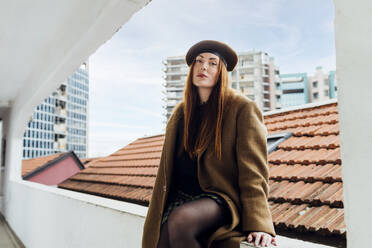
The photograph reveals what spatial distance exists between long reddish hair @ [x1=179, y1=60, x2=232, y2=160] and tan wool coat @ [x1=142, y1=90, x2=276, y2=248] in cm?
2

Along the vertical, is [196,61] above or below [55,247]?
above

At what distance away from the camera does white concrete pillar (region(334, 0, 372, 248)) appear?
27.4 inches

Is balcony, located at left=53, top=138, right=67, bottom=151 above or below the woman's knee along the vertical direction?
below

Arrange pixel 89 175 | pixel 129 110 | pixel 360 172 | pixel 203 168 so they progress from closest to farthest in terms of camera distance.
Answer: pixel 360 172 < pixel 203 168 < pixel 89 175 < pixel 129 110

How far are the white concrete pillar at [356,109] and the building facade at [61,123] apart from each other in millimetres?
31986

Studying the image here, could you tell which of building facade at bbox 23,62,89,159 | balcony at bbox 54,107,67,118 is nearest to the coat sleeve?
building facade at bbox 23,62,89,159

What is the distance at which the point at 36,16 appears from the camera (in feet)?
9.59

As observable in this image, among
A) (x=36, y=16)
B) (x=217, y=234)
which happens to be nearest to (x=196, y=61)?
(x=217, y=234)

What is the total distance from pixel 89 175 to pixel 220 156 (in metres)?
5.10

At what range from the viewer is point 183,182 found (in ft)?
4.16

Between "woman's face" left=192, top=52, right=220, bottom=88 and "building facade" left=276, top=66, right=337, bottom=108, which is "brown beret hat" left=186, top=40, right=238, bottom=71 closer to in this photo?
"woman's face" left=192, top=52, right=220, bottom=88

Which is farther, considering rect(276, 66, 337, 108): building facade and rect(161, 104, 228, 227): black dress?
rect(276, 66, 337, 108): building facade

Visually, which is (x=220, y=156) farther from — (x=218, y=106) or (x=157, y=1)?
(x=157, y=1)

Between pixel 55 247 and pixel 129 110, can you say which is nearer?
pixel 55 247
